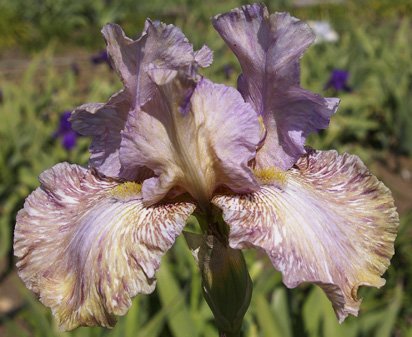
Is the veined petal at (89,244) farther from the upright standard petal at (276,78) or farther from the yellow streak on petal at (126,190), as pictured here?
the upright standard petal at (276,78)

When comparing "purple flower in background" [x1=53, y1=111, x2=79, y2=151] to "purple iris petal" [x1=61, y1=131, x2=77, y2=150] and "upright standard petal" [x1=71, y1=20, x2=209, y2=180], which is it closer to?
"purple iris petal" [x1=61, y1=131, x2=77, y2=150]

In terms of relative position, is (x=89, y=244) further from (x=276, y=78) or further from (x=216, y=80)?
(x=216, y=80)

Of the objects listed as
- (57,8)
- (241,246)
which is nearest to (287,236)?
(241,246)

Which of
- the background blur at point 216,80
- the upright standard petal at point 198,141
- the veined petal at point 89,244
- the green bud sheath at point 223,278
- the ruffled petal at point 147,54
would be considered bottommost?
the background blur at point 216,80

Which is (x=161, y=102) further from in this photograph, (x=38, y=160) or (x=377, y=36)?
(x=377, y=36)

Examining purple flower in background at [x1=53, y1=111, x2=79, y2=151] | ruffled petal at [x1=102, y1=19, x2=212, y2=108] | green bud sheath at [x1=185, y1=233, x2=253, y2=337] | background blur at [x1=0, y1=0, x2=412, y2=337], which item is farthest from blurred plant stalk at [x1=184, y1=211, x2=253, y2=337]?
purple flower in background at [x1=53, y1=111, x2=79, y2=151]

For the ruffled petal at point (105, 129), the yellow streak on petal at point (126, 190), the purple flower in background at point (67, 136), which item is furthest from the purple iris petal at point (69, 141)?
the yellow streak on petal at point (126, 190)

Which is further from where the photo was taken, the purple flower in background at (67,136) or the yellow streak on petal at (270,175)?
the purple flower in background at (67,136)
